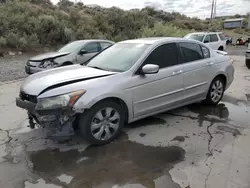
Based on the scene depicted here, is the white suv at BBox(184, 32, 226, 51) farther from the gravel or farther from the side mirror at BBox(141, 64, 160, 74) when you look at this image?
the side mirror at BBox(141, 64, 160, 74)

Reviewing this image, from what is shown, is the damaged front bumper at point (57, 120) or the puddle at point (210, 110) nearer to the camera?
the damaged front bumper at point (57, 120)

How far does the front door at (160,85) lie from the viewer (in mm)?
4309

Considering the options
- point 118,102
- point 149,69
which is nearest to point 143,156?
point 118,102

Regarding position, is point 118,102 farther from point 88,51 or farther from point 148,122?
point 88,51

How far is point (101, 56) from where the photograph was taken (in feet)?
16.8

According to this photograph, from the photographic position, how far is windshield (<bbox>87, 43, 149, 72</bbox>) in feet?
14.5

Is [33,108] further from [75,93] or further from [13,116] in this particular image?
[13,116]

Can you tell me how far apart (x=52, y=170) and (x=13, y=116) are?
2528mm

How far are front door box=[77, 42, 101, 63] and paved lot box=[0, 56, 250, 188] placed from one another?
4548mm

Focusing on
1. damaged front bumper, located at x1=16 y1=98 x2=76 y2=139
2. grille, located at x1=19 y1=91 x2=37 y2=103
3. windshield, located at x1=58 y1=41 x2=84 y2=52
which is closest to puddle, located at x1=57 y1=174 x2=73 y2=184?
damaged front bumper, located at x1=16 y1=98 x2=76 y2=139

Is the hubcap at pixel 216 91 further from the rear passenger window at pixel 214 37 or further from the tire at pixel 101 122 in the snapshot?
the rear passenger window at pixel 214 37

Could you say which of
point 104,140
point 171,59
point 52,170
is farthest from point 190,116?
point 52,170

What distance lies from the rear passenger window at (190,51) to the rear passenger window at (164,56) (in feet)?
0.74

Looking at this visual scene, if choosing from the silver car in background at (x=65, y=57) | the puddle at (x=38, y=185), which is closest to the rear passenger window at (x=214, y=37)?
the silver car in background at (x=65, y=57)
